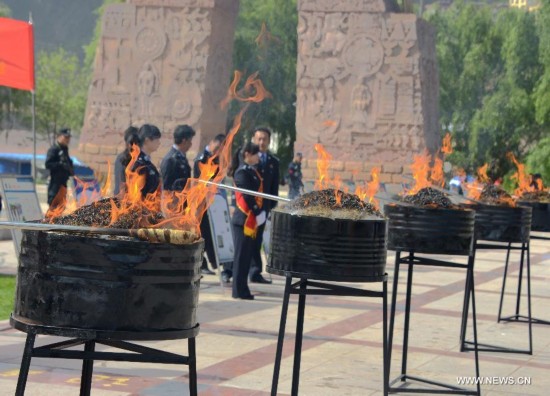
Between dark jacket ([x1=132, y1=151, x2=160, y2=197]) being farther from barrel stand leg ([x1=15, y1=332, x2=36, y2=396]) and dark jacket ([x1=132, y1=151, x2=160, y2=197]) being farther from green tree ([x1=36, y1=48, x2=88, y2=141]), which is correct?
green tree ([x1=36, y1=48, x2=88, y2=141])

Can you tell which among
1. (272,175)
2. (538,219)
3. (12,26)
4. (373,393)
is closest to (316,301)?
(272,175)

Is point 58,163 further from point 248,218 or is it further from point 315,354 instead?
point 315,354

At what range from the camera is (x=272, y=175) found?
41.1 ft

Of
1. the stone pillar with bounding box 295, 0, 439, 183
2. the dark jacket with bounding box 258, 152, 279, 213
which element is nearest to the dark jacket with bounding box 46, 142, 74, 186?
the dark jacket with bounding box 258, 152, 279, 213

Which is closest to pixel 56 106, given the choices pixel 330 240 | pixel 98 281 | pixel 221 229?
pixel 221 229

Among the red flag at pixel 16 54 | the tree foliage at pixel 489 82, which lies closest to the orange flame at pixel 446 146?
the red flag at pixel 16 54

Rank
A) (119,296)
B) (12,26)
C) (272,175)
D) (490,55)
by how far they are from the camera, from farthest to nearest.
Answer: (490,55)
(12,26)
(272,175)
(119,296)

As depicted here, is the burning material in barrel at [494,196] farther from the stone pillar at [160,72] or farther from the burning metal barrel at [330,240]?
the stone pillar at [160,72]

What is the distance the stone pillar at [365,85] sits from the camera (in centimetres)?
2414

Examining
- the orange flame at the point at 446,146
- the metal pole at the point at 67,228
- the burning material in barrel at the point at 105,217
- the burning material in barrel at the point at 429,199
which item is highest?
the orange flame at the point at 446,146

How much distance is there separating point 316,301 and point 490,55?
35.3m

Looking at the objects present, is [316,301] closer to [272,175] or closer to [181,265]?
[272,175]

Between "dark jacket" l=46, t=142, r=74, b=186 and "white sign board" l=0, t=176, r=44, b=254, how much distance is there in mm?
5392

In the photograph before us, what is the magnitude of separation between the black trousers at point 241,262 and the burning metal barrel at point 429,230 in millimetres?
3979
